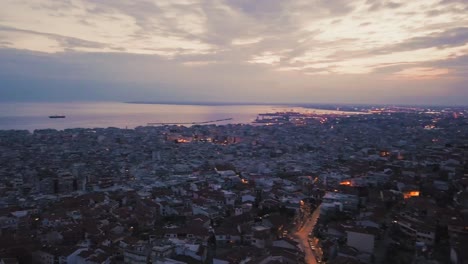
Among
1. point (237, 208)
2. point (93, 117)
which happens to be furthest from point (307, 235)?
point (93, 117)

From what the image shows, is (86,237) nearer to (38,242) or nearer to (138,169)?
(38,242)

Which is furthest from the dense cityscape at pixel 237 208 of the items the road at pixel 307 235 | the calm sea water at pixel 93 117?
the calm sea water at pixel 93 117

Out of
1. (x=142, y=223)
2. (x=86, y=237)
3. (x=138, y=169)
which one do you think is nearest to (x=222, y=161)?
(x=138, y=169)

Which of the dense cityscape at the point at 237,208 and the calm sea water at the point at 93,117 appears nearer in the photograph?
the dense cityscape at the point at 237,208

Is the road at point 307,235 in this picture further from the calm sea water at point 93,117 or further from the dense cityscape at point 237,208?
the calm sea water at point 93,117

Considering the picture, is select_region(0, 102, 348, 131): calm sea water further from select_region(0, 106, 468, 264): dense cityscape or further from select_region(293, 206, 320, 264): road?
select_region(293, 206, 320, 264): road

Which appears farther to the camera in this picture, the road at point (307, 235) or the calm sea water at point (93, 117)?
the calm sea water at point (93, 117)
